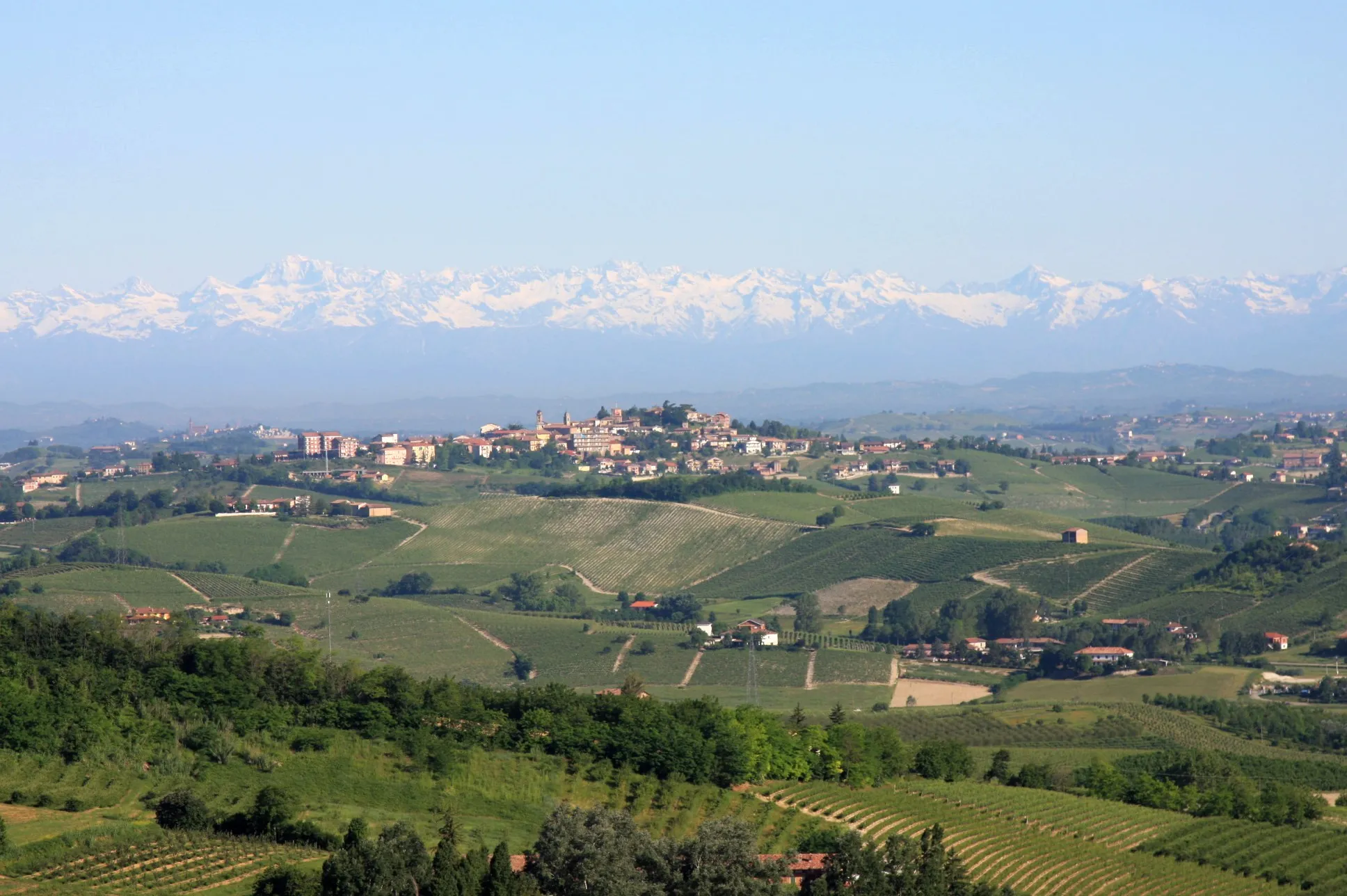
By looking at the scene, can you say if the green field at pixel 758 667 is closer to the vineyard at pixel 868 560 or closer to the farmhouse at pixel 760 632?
the farmhouse at pixel 760 632

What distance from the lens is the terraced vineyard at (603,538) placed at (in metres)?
109

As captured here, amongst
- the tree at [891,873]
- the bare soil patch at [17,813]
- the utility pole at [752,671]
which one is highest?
the bare soil patch at [17,813]

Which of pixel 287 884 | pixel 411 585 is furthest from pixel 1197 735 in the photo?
pixel 411 585

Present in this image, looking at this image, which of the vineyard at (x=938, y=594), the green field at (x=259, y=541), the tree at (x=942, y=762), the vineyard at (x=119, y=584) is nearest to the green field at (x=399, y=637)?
the vineyard at (x=119, y=584)

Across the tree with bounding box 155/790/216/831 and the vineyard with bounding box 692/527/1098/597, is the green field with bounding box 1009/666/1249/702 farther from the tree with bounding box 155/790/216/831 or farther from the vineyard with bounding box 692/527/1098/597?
the tree with bounding box 155/790/216/831

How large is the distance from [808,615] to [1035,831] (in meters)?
Answer: 48.7

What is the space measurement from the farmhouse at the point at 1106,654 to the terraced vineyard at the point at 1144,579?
11.3 meters

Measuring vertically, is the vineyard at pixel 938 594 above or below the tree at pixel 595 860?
below

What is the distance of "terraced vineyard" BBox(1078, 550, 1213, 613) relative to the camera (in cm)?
9044

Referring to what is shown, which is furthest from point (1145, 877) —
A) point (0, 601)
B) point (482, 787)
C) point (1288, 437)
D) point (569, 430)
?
point (1288, 437)

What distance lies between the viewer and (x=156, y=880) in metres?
30.3

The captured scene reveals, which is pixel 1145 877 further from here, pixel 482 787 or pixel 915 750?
pixel 482 787

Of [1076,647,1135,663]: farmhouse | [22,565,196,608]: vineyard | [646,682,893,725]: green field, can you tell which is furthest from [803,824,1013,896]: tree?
[22,565,196,608]: vineyard

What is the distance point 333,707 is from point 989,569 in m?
58.1
